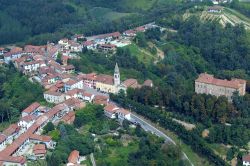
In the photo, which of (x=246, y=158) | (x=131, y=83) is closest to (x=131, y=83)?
(x=131, y=83)

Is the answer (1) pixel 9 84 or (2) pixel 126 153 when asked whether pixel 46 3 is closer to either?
(1) pixel 9 84

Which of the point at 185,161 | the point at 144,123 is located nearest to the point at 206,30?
the point at 144,123

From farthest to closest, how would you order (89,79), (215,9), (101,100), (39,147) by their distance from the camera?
(215,9) → (89,79) → (101,100) → (39,147)

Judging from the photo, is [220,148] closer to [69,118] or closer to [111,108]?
[111,108]

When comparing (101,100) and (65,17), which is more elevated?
(65,17)

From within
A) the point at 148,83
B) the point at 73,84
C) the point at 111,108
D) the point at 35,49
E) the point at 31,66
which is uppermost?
the point at 35,49

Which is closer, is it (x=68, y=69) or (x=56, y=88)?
(x=56, y=88)

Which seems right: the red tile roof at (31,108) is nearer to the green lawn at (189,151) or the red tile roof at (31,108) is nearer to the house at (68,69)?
the house at (68,69)
